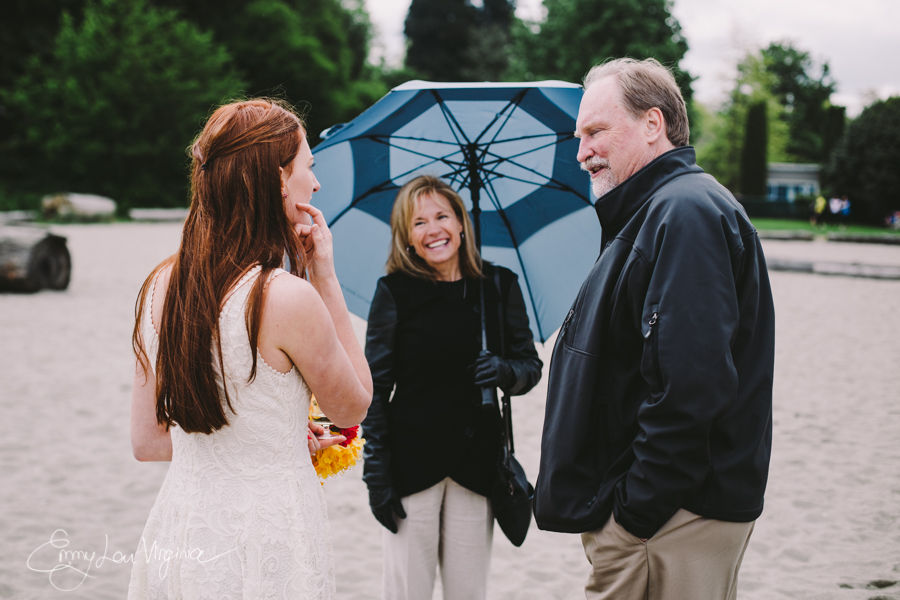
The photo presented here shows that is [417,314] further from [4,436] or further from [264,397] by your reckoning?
[4,436]

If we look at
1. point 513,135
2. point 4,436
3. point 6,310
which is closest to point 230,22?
point 6,310

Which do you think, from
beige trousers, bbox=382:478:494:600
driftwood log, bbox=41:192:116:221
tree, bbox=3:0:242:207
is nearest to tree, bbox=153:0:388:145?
tree, bbox=3:0:242:207

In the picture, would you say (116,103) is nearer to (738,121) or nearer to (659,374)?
(738,121)

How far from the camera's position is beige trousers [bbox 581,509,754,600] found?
182 cm

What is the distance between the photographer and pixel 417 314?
291 cm

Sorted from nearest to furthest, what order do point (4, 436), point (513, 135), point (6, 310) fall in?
point (513, 135) → point (4, 436) → point (6, 310)

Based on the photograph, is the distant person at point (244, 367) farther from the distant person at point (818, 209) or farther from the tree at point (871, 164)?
the tree at point (871, 164)

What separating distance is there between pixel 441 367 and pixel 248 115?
1.43m

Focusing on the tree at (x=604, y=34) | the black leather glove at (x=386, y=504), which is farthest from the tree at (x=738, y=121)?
the black leather glove at (x=386, y=504)

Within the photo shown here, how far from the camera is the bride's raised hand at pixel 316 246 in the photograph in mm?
1885

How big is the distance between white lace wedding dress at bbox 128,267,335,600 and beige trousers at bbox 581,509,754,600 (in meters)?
0.83

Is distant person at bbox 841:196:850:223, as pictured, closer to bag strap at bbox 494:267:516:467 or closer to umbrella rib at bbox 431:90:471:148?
umbrella rib at bbox 431:90:471:148

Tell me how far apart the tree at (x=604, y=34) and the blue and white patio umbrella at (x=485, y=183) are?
114 ft

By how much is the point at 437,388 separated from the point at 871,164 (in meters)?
36.6
